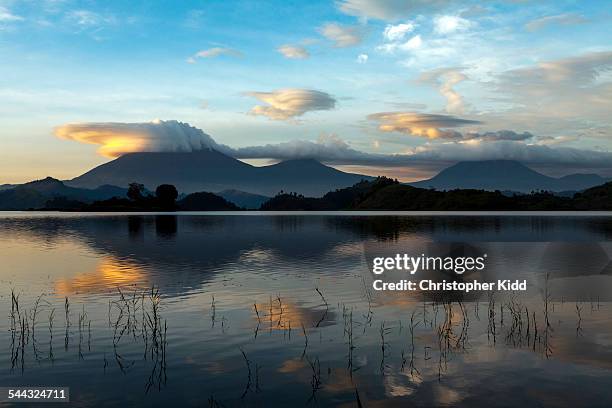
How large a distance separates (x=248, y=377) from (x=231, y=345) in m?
5.98

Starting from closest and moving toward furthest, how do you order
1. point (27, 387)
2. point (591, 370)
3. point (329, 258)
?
point (27, 387) < point (591, 370) < point (329, 258)

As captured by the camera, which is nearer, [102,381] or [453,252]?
[102,381]

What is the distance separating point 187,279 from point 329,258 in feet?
96.9

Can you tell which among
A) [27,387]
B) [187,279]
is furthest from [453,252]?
[27,387]

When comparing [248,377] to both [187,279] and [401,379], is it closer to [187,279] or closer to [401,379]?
[401,379]

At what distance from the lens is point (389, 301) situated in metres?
46.6

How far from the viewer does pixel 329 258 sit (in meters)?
85.7

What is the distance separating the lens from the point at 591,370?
1058 inches

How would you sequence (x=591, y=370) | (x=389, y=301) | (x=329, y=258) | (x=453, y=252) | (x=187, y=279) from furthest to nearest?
1. (x=453, y=252)
2. (x=329, y=258)
3. (x=187, y=279)
4. (x=389, y=301)
5. (x=591, y=370)

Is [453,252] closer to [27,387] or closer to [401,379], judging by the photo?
[401,379]

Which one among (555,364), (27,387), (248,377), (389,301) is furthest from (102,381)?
(389,301)

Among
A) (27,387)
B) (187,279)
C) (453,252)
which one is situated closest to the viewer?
(27,387)

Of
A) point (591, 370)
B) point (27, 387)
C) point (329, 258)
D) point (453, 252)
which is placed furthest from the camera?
point (453, 252)

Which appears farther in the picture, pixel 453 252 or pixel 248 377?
pixel 453 252
